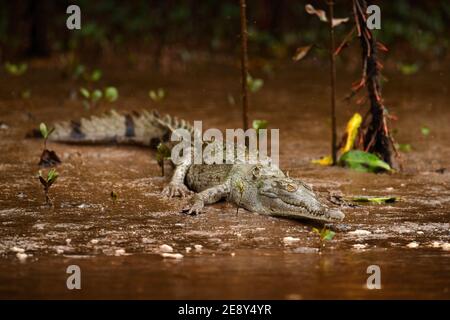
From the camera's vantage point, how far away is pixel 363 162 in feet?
26.7

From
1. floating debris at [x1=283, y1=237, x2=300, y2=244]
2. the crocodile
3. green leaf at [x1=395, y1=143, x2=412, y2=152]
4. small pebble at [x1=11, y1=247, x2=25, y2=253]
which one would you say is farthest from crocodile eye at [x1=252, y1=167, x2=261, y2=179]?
green leaf at [x1=395, y1=143, x2=412, y2=152]

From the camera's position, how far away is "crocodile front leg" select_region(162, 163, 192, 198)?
7.23 metres

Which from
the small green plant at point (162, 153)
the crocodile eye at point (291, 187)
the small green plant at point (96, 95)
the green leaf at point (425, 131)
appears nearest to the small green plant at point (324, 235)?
the crocodile eye at point (291, 187)

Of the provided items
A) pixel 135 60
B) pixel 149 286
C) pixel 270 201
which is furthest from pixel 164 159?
pixel 135 60

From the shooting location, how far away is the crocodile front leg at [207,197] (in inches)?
261

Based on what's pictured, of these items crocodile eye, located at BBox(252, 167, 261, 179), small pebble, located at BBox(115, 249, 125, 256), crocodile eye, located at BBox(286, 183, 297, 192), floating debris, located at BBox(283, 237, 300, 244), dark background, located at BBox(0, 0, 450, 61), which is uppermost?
dark background, located at BBox(0, 0, 450, 61)

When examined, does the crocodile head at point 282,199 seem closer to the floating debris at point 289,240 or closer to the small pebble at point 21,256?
the floating debris at point 289,240

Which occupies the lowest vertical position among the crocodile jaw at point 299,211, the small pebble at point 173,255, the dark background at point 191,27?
the small pebble at point 173,255

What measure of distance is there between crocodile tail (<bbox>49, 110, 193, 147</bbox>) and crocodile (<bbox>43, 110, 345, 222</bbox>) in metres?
0.01

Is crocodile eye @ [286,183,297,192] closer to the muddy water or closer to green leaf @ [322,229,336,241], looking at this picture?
the muddy water

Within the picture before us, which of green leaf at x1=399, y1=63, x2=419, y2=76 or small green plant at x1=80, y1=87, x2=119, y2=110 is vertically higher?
green leaf at x1=399, y1=63, x2=419, y2=76

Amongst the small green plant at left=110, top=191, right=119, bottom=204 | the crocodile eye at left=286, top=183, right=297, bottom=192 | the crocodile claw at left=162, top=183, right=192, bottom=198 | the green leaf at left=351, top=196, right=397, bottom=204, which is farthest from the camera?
the crocodile claw at left=162, top=183, right=192, bottom=198

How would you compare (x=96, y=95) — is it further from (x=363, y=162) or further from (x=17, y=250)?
(x=17, y=250)
